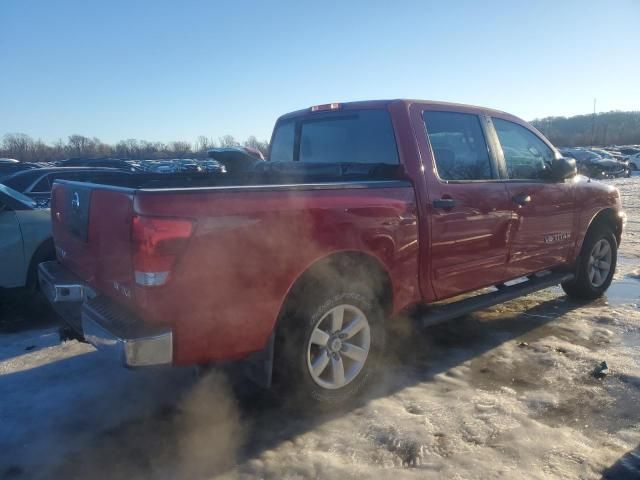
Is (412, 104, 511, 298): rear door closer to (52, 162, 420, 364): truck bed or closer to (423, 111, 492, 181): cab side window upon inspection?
(423, 111, 492, 181): cab side window

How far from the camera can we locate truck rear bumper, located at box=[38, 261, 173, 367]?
255 cm

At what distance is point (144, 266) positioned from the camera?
8.40ft

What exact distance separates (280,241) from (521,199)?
2.52 m

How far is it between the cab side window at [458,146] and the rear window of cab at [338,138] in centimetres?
34

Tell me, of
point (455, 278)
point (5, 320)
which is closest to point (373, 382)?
point (455, 278)

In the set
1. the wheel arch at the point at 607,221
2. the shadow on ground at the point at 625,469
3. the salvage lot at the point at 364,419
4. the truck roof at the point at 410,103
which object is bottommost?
the shadow on ground at the point at 625,469

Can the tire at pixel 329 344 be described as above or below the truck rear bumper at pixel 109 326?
below

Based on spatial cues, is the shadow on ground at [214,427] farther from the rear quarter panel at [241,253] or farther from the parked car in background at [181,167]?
the parked car in background at [181,167]

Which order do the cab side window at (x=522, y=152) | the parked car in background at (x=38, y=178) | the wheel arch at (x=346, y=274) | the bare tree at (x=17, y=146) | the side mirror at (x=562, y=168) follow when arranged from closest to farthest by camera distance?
the wheel arch at (x=346, y=274), the cab side window at (x=522, y=152), the side mirror at (x=562, y=168), the parked car in background at (x=38, y=178), the bare tree at (x=17, y=146)

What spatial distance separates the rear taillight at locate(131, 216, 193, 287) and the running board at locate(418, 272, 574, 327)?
2042 mm

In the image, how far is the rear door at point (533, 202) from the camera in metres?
Result: 4.53

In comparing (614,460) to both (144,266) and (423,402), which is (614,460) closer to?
(423,402)

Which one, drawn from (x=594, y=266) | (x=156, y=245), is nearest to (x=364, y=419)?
(x=156, y=245)

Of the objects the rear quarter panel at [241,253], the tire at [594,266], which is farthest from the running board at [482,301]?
the rear quarter panel at [241,253]
